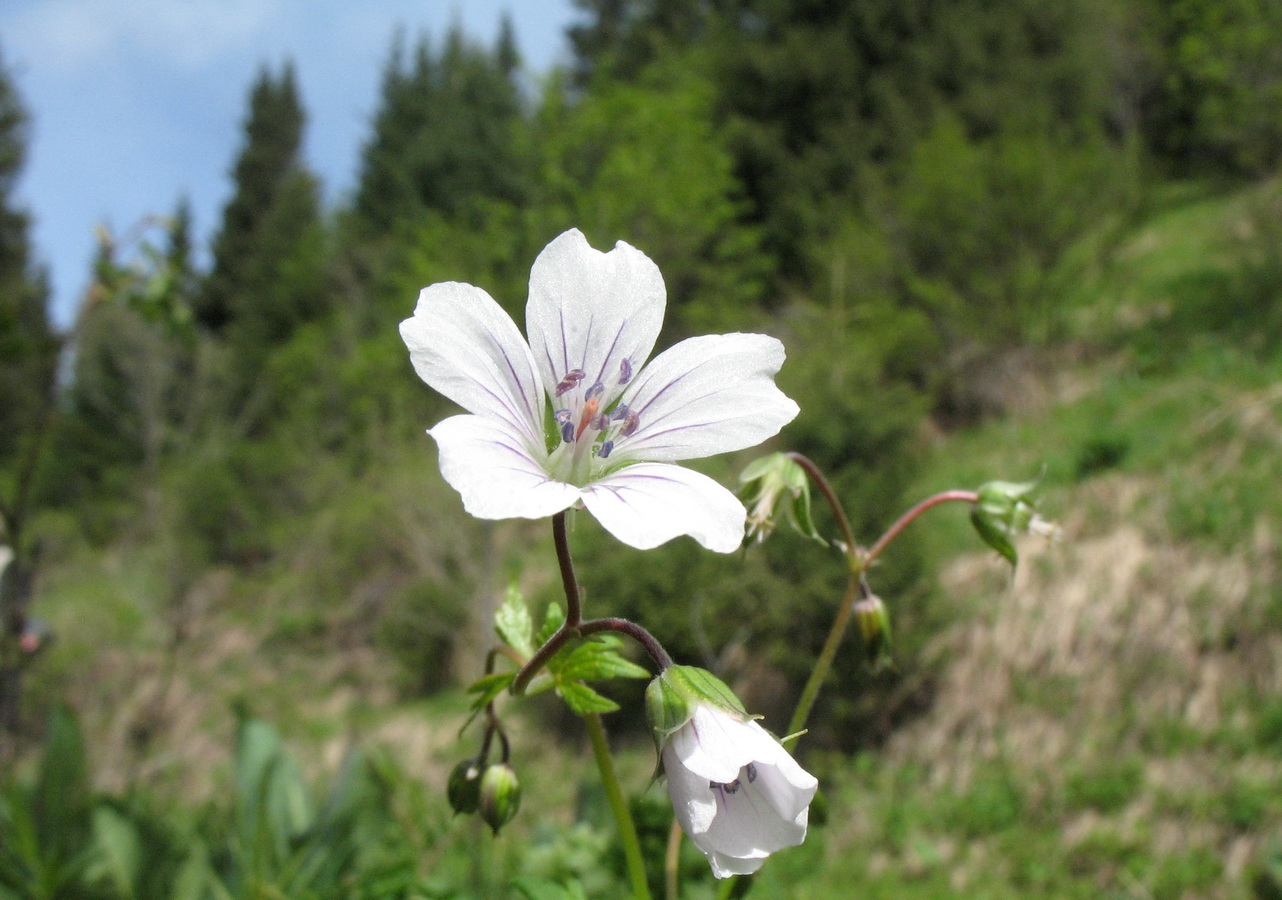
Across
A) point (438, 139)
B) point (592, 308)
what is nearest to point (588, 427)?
point (592, 308)

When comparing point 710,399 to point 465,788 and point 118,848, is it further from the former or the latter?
point 118,848

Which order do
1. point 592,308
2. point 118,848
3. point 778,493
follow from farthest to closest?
point 118,848
point 778,493
point 592,308

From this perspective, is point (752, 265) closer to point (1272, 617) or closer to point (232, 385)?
point (1272, 617)

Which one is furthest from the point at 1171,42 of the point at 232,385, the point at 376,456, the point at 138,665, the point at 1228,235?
the point at 232,385

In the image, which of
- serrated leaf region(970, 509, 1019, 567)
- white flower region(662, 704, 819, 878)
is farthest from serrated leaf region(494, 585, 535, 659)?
serrated leaf region(970, 509, 1019, 567)

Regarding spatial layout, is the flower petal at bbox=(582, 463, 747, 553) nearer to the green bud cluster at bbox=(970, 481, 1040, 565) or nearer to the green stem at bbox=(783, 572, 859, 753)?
the green stem at bbox=(783, 572, 859, 753)
